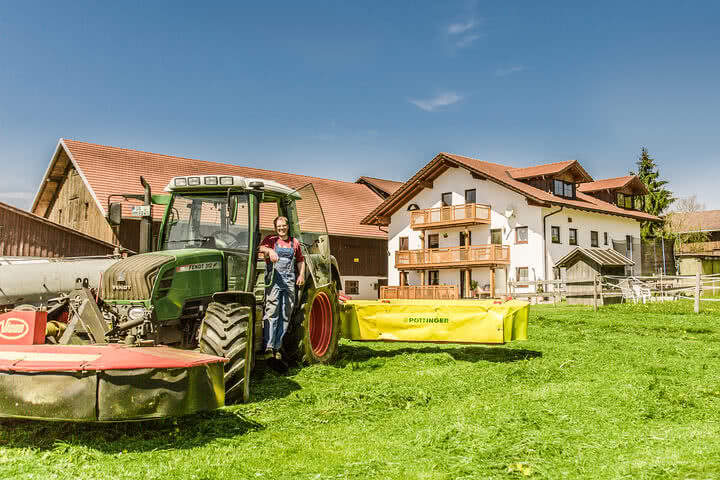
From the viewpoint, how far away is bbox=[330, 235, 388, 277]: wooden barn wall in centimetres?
3603

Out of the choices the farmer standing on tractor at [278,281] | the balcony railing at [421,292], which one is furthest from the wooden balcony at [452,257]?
the farmer standing on tractor at [278,281]

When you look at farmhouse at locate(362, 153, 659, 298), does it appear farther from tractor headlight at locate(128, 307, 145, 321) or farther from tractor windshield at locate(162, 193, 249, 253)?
tractor headlight at locate(128, 307, 145, 321)

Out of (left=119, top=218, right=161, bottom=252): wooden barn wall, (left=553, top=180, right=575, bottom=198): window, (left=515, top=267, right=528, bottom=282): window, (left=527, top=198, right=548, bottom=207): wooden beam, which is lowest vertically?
(left=515, top=267, right=528, bottom=282): window

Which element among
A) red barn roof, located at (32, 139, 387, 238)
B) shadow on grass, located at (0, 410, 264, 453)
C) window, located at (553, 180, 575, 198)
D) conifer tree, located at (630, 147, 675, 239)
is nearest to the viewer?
shadow on grass, located at (0, 410, 264, 453)

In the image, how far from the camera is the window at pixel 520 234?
108 feet

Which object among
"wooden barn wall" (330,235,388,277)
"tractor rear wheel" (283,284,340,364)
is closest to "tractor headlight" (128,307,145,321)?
"tractor rear wheel" (283,284,340,364)

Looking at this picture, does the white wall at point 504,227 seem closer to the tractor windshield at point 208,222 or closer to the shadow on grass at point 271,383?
the shadow on grass at point 271,383

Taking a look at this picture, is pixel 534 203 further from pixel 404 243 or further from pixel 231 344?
pixel 231 344

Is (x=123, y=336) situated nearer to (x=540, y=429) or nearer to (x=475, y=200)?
(x=540, y=429)

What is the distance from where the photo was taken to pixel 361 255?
3762 cm

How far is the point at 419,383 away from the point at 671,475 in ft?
10.6

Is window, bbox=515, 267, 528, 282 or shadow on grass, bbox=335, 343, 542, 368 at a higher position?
window, bbox=515, 267, 528, 282

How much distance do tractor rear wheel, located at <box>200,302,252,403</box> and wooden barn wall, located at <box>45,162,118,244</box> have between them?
2234cm

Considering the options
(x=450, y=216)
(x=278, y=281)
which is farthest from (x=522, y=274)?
(x=278, y=281)
